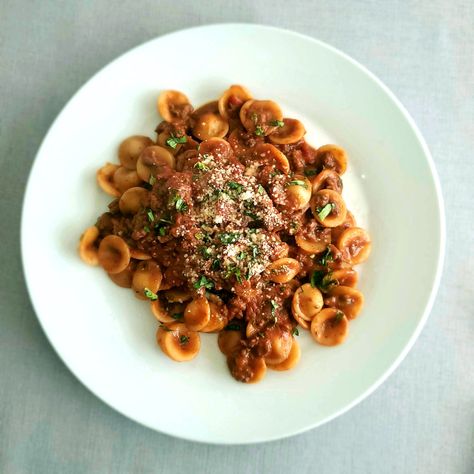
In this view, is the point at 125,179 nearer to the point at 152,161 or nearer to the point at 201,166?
the point at 152,161

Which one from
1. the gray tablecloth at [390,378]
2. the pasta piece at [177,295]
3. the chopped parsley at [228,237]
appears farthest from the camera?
the gray tablecloth at [390,378]

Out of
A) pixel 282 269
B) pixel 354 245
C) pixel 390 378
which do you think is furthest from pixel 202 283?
pixel 390 378

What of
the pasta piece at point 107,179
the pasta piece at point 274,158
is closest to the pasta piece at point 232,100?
the pasta piece at point 274,158

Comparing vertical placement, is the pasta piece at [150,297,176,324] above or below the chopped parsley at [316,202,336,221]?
below

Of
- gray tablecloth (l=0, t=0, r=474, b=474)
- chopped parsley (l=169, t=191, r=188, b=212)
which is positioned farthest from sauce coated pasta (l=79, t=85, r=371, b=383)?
gray tablecloth (l=0, t=0, r=474, b=474)

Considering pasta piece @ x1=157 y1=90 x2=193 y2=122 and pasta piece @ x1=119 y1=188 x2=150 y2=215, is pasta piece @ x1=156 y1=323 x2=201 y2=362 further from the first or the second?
pasta piece @ x1=157 y1=90 x2=193 y2=122

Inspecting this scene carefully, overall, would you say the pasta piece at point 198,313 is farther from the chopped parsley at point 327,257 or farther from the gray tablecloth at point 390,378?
the gray tablecloth at point 390,378
